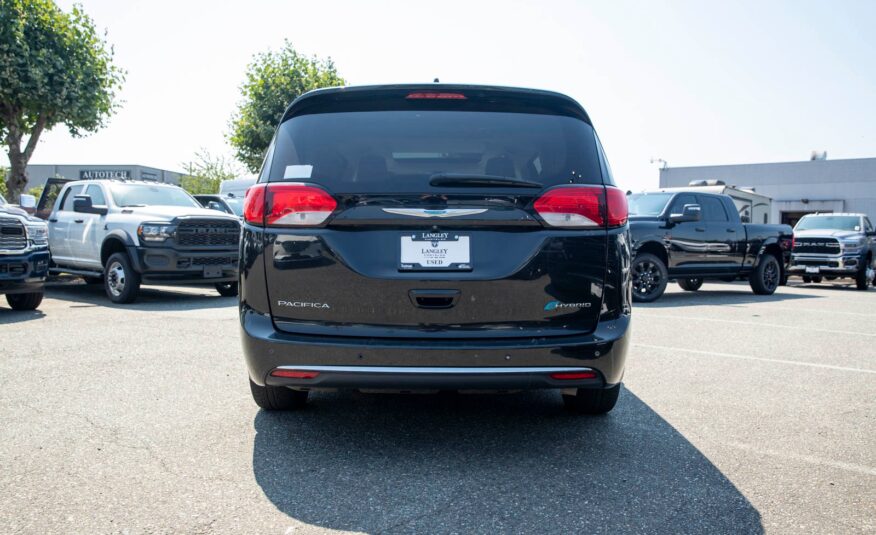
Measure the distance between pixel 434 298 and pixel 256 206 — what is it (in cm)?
102

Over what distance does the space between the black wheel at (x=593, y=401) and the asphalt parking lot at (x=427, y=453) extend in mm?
101

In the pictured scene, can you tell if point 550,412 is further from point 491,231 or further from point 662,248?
point 662,248

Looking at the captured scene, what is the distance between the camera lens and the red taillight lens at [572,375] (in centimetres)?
340

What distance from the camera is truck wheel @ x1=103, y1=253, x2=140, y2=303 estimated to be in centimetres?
1071

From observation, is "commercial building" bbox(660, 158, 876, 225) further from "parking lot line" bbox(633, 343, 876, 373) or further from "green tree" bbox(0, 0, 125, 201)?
"parking lot line" bbox(633, 343, 876, 373)

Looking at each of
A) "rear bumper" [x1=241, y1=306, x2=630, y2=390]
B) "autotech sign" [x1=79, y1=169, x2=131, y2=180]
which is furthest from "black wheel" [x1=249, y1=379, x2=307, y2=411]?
"autotech sign" [x1=79, y1=169, x2=131, y2=180]

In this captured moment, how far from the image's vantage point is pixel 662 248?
12391 millimetres

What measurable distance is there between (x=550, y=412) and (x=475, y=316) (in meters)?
1.49

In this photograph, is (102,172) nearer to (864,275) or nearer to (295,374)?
(864,275)

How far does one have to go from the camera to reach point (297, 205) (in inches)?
137

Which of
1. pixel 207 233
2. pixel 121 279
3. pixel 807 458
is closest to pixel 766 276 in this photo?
pixel 207 233

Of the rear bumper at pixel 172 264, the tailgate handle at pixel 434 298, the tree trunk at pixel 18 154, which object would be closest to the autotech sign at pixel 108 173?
the tree trunk at pixel 18 154

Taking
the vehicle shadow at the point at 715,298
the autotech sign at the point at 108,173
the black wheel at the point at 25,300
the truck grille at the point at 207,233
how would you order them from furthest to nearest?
the autotech sign at the point at 108,173
the vehicle shadow at the point at 715,298
the truck grille at the point at 207,233
the black wheel at the point at 25,300

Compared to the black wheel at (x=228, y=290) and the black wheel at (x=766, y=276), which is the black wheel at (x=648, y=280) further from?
the black wheel at (x=228, y=290)
